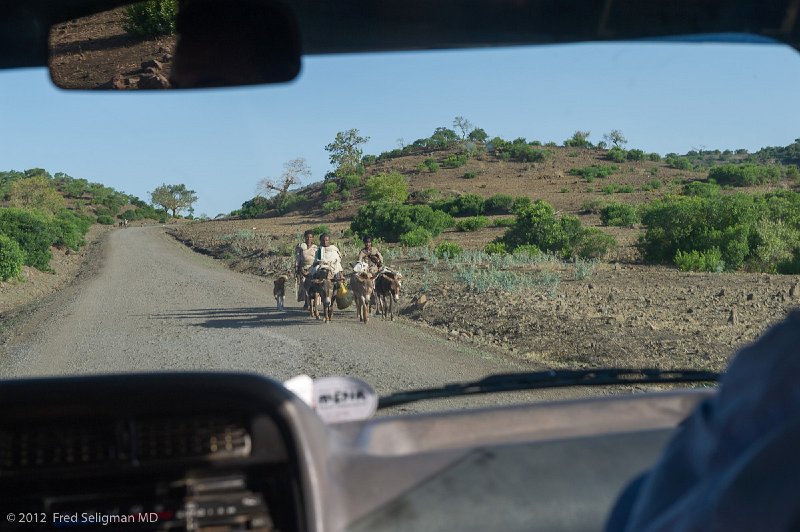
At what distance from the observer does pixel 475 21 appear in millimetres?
2508

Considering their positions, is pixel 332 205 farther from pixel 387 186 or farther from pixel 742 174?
pixel 742 174

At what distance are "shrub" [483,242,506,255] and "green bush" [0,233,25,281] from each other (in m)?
9.45

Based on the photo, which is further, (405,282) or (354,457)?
(405,282)

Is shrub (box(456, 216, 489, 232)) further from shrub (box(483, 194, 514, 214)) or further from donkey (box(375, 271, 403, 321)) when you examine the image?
donkey (box(375, 271, 403, 321))

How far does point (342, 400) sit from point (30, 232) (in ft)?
66.1

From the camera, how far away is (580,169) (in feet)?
44.0

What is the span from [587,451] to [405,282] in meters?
15.4

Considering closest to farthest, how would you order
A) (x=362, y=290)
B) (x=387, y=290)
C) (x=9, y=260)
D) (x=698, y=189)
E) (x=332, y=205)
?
(x=332, y=205)
(x=362, y=290)
(x=387, y=290)
(x=698, y=189)
(x=9, y=260)

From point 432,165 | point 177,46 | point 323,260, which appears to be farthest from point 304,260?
point 177,46

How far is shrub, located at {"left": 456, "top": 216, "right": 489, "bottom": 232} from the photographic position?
1560cm

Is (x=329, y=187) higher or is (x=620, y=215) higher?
(x=329, y=187)

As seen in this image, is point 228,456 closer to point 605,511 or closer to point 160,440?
point 160,440

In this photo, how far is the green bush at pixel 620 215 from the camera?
2038 centimetres

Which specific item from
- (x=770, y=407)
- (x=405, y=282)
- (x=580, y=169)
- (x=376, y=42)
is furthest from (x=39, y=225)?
(x=770, y=407)
